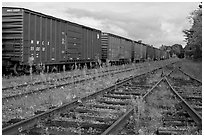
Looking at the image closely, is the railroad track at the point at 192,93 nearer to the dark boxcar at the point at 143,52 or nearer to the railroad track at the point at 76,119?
the railroad track at the point at 76,119

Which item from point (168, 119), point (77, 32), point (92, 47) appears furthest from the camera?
point (92, 47)

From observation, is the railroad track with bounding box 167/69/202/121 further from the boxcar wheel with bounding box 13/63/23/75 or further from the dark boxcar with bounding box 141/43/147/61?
the dark boxcar with bounding box 141/43/147/61

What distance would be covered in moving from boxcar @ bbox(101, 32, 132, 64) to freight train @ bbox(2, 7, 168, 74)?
3.46m

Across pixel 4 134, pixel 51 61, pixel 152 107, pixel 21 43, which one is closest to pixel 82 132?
pixel 4 134

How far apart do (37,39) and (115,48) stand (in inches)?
699

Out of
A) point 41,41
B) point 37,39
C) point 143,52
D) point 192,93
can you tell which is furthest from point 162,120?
point 143,52

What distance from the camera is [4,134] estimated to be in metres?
4.91

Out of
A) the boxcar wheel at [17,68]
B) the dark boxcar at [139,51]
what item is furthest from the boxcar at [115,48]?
the boxcar wheel at [17,68]

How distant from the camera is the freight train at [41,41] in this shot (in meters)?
15.1

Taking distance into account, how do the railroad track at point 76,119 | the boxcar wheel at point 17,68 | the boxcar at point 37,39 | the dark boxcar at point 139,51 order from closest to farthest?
the railroad track at point 76,119 → the boxcar at point 37,39 → the boxcar wheel at point 17,68 → the dark boxcar at point 139,51

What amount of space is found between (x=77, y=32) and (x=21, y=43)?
295 inches

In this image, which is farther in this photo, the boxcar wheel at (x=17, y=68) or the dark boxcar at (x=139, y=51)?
the dark boxcar at (x=139, y=51)

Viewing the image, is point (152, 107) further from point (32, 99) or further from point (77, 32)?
point (77, 32)

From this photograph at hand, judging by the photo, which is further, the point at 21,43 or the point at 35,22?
the point at 35,22
